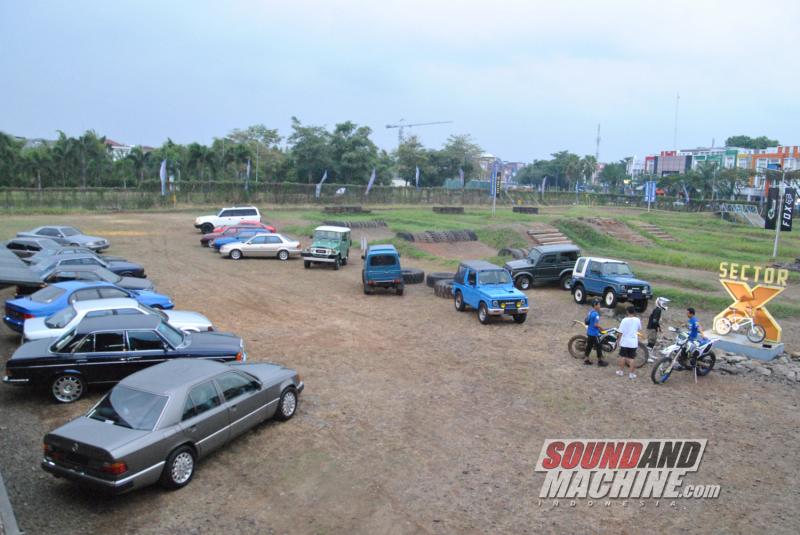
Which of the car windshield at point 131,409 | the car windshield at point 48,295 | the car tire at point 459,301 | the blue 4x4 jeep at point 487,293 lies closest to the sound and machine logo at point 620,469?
the car windshield at point 131,409

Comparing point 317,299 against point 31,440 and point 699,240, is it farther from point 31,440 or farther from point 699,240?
point 699,240

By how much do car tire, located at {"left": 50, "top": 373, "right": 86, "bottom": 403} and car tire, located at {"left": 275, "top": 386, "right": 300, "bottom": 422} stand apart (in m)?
3.66

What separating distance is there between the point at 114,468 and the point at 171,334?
445 cm

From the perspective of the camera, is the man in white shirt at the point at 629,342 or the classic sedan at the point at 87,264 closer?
the man in white shirt at the point at 629,342

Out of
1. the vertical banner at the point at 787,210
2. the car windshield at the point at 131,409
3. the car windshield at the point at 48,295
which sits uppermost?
the vertical banner at the point at 787,210

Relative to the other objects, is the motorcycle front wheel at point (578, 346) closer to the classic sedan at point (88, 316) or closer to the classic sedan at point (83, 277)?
the classic sedan at point (88, 316)

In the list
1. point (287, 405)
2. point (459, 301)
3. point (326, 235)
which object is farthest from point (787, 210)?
point (287, 405)

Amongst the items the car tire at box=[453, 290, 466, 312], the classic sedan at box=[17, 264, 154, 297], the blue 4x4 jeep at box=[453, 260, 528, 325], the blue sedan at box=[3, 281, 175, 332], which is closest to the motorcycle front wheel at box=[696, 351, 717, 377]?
the blue 4x4 jeep at box=[453, 260, 528, 325]

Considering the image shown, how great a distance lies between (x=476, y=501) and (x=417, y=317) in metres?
11.0

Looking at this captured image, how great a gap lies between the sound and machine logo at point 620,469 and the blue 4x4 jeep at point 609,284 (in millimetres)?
10289

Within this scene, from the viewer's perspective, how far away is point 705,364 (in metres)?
13.8

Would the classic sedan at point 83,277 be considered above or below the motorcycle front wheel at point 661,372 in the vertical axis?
above

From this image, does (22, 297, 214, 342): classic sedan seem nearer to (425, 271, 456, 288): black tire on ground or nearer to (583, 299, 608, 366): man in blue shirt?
(583, 299, 608, 366): man in blue shirt

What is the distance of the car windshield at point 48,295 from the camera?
46.1ft
